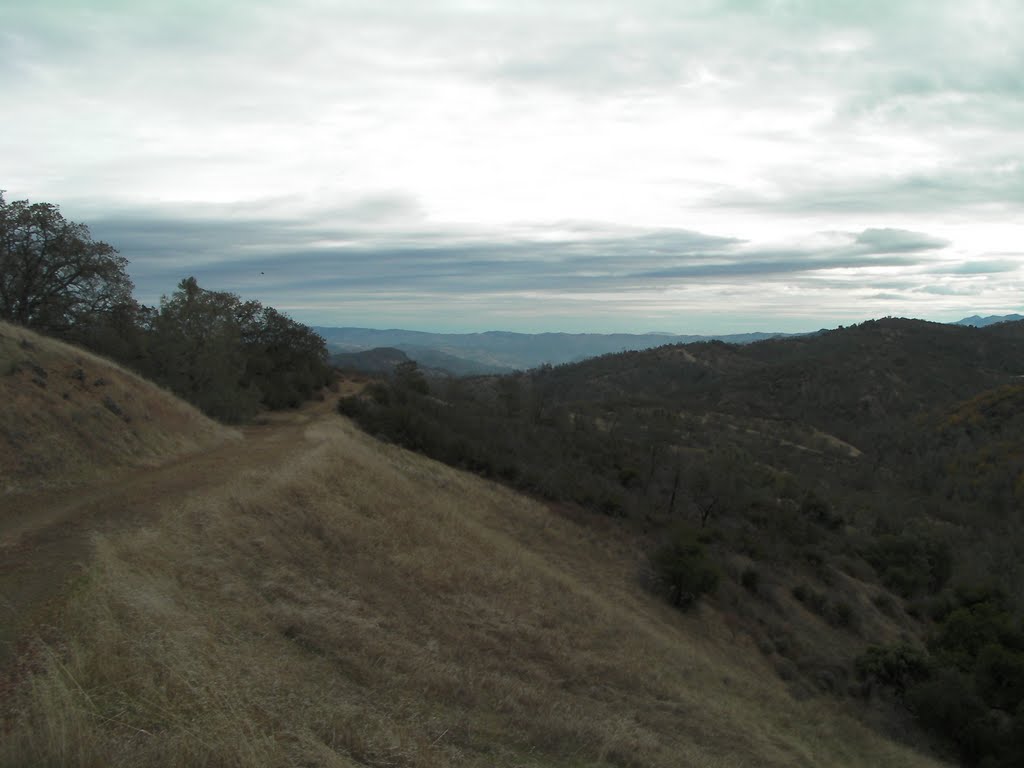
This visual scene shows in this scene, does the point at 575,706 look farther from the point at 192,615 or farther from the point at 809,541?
the point at 809,541

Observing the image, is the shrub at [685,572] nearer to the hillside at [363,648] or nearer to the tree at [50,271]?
the hillside at [363,648]

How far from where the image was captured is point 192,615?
7973 mm

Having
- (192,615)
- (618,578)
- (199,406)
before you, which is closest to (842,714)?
(618,578)

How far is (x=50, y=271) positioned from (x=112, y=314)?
9.19 ft

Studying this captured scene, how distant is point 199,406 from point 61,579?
19.0 metres

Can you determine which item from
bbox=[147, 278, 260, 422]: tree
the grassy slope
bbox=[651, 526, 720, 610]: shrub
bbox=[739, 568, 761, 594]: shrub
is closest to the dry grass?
bbox=[651, 526, 720, 610]: shrub

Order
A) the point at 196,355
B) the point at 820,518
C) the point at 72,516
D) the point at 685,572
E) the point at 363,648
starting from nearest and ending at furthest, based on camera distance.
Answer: the point at 363,648, the point at 72,516, the point at 685,572, the point at 196,355, the point at 820,518

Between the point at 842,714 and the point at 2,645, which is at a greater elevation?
the point at 2,645

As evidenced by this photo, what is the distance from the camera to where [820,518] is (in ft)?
129

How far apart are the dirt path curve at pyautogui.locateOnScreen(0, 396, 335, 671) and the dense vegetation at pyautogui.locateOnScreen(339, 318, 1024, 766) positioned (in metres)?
11.9

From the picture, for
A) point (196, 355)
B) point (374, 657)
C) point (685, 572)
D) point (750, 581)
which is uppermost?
point (196, 355)

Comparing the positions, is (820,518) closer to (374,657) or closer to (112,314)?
(374,657)

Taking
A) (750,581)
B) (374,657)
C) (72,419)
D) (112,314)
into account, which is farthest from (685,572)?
(112,314)

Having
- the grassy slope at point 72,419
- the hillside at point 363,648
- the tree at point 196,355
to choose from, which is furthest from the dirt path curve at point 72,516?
the tree at point 196,355
